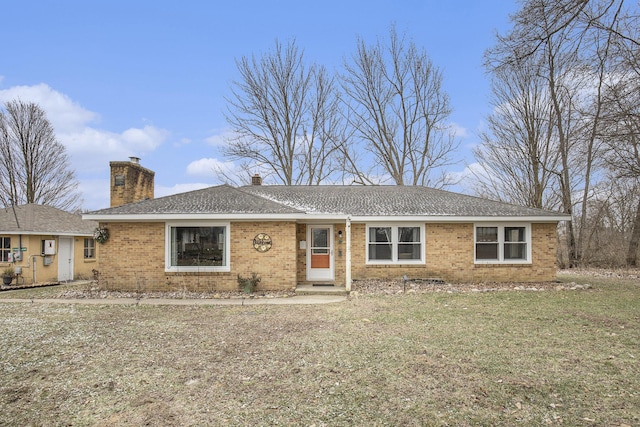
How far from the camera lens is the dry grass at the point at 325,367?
155 inches

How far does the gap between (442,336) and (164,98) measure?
40.5ft

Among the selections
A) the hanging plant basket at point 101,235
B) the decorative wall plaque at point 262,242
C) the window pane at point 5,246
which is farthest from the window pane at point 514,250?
the window pane at point 5,246

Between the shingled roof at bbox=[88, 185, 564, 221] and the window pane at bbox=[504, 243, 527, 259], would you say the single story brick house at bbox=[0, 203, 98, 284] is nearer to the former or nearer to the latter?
the shingled roof at bbox=[88, 185, 564, 221]

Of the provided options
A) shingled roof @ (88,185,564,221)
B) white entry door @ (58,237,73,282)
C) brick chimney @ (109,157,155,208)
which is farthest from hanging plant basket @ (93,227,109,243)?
white entry door @ (58,237,73,282)

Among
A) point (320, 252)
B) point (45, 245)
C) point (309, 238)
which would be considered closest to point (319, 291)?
point (320, 252)

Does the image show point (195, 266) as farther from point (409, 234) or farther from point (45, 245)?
point (45, 245)

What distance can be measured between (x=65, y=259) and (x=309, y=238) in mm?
12333

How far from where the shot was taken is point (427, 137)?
91.0ft

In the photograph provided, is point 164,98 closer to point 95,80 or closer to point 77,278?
point 95,80

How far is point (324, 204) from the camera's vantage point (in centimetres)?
1487

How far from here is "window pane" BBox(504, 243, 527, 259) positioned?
13.8m

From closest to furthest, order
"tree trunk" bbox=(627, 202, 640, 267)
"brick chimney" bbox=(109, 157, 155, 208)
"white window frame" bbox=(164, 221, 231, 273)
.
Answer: "white window frame" bbox=(164, 221, 231, 273) → "brick chimney" bbox=(109, 157, 155, 208) → "tree trunk" bbox=(627, 202, 640, 267)

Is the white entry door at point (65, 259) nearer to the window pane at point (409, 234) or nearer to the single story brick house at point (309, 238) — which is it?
the single story brick house at point (309, 238)

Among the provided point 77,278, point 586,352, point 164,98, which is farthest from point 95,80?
point 586,352
